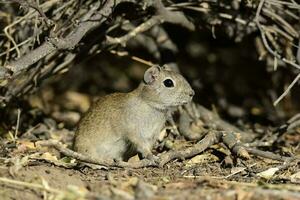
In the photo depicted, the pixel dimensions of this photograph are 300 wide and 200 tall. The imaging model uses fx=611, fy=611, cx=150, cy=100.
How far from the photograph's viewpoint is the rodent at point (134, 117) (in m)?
5.54

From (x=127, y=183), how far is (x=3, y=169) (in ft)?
3.03

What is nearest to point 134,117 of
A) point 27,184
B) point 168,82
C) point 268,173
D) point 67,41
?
point 168,82

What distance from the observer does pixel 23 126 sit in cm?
676

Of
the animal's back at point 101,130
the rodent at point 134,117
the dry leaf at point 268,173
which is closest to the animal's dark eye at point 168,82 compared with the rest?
the rodent at point 134,117

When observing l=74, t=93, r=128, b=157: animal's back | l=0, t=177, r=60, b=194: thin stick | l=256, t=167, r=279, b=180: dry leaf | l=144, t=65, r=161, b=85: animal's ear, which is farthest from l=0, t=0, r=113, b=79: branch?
l=256, t=167, r=279, b=180: dry leaf

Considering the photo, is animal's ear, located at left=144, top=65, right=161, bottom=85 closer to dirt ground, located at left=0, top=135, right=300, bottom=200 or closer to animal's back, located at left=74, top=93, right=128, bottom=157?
animal's back, located at left=74, top=93, right=128, bottom=157

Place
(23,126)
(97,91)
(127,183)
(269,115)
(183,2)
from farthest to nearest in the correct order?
(97,91), (269,115), (23,126), (183,2), (127,183)

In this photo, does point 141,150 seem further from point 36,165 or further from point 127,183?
point 127,183

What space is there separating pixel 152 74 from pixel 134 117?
0.43 m

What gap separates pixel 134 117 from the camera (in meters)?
5.60

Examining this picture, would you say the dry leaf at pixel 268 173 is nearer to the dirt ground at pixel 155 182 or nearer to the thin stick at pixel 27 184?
the dirt ground at pixel 155 182

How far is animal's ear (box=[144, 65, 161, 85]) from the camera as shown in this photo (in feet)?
18.3

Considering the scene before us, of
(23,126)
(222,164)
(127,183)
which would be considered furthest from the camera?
(23,126)

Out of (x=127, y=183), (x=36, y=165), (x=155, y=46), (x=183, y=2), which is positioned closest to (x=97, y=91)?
(x=155, y=46)
